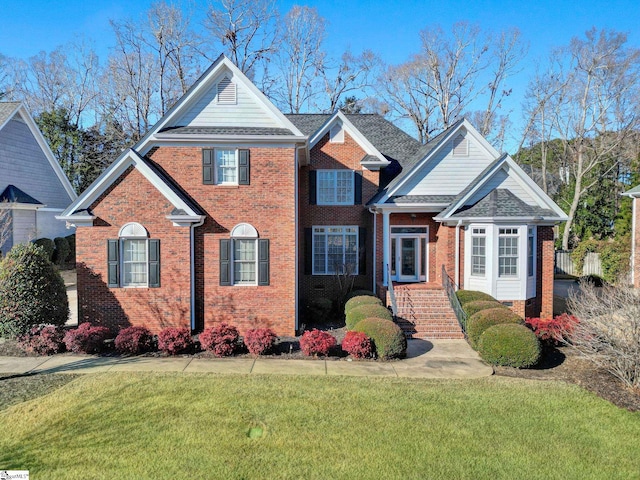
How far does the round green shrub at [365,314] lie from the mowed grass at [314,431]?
137 inches

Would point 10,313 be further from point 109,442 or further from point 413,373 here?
point 413,373

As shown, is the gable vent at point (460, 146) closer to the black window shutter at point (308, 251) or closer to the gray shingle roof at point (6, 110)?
the black window shutter at point (308, 251)

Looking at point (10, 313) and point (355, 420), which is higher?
A: point (10, 313)

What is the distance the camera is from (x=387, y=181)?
63.8 feet

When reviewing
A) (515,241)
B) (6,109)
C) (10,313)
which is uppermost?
(6,109)

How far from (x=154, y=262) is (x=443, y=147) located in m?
11.9

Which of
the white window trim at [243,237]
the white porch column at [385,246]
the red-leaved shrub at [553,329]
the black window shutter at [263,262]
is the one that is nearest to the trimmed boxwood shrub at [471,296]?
the red-leaved shrub at [553,329]

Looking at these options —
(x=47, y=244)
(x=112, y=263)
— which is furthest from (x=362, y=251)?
(x=47, y=244)

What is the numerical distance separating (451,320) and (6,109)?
2360 cm

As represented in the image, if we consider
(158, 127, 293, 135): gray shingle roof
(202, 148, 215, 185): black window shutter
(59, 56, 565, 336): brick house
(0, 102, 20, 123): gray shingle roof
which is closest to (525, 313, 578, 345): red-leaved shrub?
(59, 56, 565, 336): brick house

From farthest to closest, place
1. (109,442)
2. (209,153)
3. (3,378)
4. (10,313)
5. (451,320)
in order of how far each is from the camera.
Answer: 1. (451,320)
2. (209,153)
3. (10,313)
4. (3,378)
5. (109,442)

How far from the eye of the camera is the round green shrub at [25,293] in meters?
11.9

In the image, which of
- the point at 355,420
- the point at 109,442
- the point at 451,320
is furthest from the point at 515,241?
the point at 109,442

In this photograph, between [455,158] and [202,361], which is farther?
[455,158]
